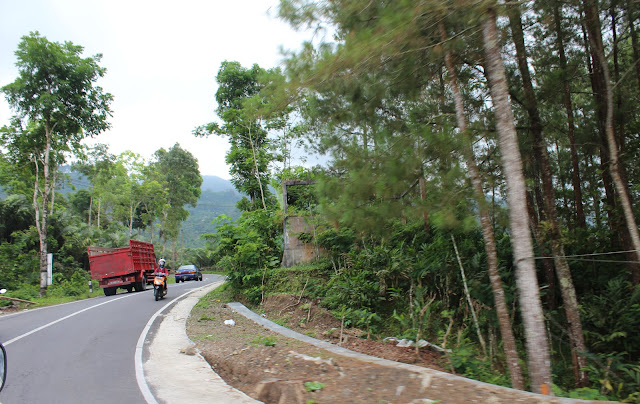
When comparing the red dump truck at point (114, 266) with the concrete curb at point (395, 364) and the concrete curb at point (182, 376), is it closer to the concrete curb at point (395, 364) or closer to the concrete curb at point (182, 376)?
the concrete curb at point (395, 364)

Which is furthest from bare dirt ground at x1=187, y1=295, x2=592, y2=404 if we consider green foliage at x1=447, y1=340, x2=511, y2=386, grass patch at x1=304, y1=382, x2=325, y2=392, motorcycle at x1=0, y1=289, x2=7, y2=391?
motorcycle at x1=0, y1=289, x2=7, y2=391

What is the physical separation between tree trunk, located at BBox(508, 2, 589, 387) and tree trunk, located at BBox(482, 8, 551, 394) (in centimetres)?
211

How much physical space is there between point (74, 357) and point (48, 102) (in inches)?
636

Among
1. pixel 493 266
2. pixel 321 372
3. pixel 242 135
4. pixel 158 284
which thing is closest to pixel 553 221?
pixel 493 266

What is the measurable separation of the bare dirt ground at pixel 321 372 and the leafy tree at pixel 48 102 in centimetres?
1539

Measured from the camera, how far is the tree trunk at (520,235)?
4.91 meters

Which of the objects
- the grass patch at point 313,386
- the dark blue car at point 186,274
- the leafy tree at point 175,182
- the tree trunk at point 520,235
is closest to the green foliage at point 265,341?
the grass patch at point 313,386

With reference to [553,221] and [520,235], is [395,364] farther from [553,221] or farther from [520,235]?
[553,221]

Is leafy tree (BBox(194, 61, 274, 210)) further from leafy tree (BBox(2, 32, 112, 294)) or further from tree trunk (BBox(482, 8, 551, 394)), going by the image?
tree trunk (BBox(482, 8, 551, 394))

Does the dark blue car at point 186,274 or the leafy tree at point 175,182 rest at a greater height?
the leafy tree at point 175,182

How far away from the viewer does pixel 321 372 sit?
5648 millimetres

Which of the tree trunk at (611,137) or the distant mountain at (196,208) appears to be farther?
the distant mountain at (196,208)

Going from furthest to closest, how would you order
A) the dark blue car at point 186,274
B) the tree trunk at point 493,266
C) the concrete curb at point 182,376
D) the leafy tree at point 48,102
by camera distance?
the dark blue car at point 186,274 → the leafy tree at point 48,102 → the tree trunk at point 493,266 → the concrete curb at point 182,376

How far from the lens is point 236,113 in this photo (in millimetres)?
21797
